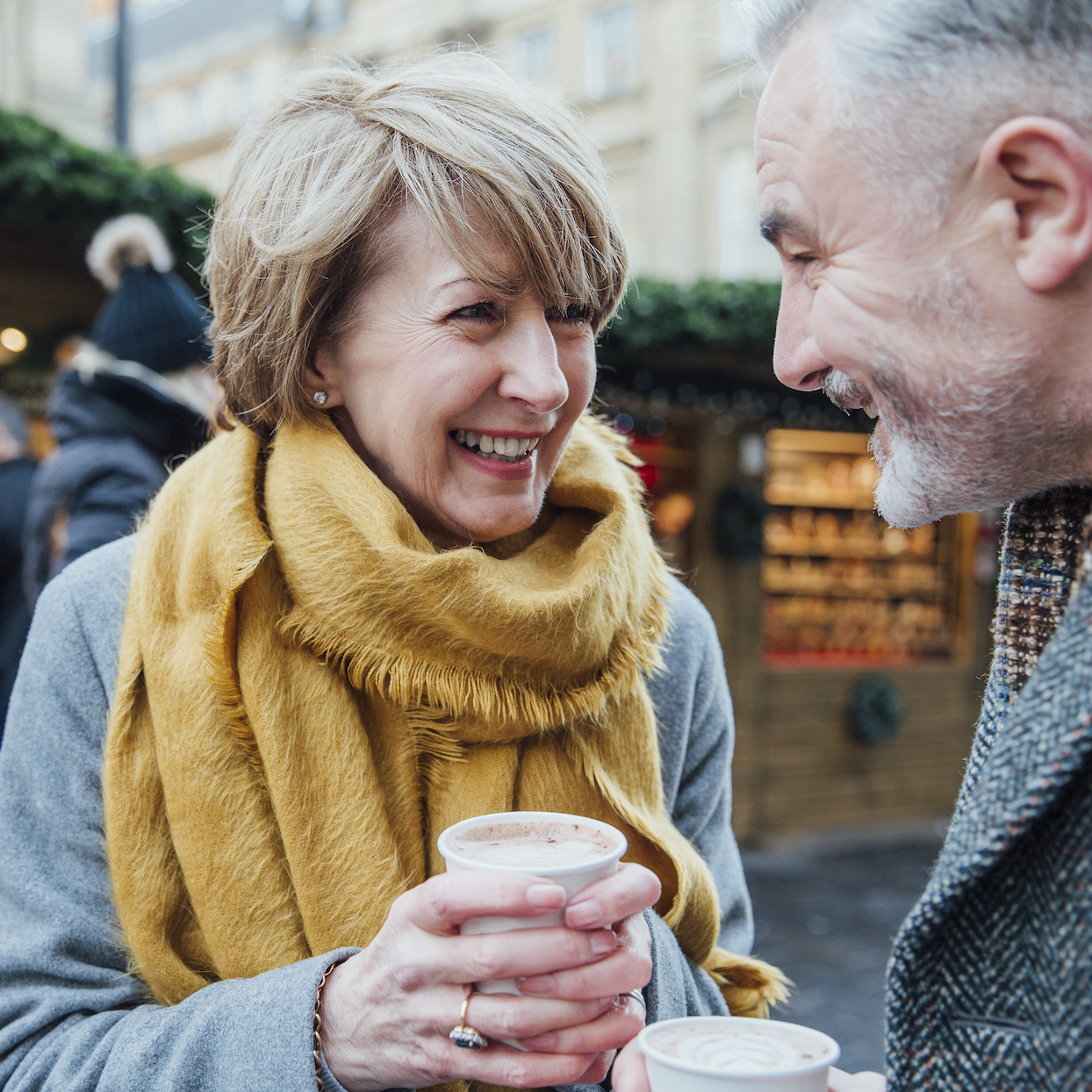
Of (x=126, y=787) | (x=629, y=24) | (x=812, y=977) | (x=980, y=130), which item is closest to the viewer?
(x=980, y=130)

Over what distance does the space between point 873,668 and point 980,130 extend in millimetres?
7349

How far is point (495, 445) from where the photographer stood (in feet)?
4.88

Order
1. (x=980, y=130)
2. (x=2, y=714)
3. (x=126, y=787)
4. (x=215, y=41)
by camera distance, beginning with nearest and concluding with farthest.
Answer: (x=980, y=130), (x=126, y=787), (x=2, y=714), (x=215, y=41)

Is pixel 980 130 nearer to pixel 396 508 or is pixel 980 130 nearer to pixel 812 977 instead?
pixel 396 508

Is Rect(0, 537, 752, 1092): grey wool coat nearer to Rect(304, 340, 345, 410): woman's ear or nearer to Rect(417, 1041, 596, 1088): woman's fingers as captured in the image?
Rect(417, 1041, 596, 1088): woman's fingers

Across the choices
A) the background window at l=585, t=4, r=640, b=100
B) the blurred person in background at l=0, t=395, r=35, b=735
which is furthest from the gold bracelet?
the background window at l=585, t=4, r=640, b=100

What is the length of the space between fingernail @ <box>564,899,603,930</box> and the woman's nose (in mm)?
734

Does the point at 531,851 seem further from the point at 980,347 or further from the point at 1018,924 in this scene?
the point at 980,347

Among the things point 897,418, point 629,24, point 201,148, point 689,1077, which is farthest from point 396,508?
point 201,148

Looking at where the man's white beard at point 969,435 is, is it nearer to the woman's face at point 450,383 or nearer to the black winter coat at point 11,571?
the woman's face at point 450,383

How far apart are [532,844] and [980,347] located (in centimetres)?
69

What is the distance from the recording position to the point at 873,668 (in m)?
7.84

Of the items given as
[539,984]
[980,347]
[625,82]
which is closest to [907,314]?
[980,347]

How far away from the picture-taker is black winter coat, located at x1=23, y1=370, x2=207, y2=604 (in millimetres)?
2590
